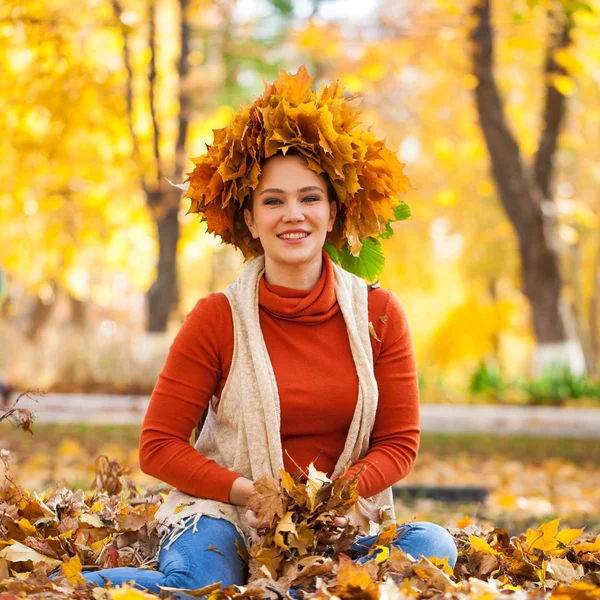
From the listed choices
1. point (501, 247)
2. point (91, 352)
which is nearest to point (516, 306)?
point (501, 247)

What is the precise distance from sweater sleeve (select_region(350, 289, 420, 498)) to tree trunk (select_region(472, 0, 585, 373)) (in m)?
9.53

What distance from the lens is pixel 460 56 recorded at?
14.4 meters

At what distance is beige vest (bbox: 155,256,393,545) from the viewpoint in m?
3.10

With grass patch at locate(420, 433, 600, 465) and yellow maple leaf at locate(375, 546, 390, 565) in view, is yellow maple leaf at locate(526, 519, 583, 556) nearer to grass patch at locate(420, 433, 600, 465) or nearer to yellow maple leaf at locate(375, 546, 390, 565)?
yellow maple leaf at locate(375, 546, 390, 565)

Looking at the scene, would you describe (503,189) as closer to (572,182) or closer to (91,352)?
(91,352)

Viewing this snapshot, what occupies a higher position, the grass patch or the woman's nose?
the woman's nose

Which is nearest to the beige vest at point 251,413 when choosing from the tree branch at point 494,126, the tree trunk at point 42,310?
the tree branch at point 494,126

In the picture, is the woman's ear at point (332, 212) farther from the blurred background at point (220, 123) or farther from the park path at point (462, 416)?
the park path at point (462, 416)

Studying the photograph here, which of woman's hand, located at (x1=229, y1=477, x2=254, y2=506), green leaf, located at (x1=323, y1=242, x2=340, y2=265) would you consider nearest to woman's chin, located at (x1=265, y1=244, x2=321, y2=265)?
green leaf, located at (x1=323, y1=242, x2=340, y2=265)

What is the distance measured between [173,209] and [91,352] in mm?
2310

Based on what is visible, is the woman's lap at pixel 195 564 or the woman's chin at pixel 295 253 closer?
the woman's lap at pixel 195 564

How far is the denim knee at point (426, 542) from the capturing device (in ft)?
9.89

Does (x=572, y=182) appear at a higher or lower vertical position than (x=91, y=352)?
higher

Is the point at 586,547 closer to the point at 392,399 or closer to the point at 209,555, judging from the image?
the point at 392,399
